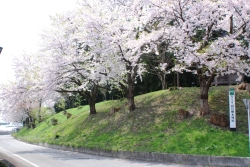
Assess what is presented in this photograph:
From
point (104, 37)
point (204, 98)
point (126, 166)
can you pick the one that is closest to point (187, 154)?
point (126, 166)

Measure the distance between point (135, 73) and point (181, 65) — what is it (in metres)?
5.84

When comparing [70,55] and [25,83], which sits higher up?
→ [70,55]

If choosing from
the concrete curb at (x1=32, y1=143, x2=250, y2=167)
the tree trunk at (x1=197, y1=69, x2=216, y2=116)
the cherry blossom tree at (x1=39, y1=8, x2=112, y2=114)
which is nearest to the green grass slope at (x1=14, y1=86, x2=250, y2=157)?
the concrete curb at (x1=32, y1=143, x2=250, y2=167)

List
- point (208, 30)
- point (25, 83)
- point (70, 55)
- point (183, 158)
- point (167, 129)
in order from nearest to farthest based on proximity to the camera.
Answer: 1. point (183, 158)
2. point (208, 30)
3. point (167, 129)
4. point (70, 55)
5. point (25, 83)

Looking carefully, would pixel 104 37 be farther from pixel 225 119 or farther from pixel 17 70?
pixel 17 70

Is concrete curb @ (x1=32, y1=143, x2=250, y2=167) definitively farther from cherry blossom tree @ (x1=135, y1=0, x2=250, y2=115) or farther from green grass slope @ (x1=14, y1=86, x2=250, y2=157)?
cherry blossom tree @ (x1=135, y1=0, x2=250, y2=115)

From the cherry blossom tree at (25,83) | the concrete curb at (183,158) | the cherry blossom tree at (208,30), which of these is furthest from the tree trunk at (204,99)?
the cherry blossom tree at (25,83)

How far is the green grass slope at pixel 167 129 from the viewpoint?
34.3 feet

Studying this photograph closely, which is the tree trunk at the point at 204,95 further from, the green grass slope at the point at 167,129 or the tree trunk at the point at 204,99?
the green grass slope at the point at 167,129

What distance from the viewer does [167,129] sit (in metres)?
13.2

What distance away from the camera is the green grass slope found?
1047 cm

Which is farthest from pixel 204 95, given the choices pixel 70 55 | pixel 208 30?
pixel 70 55

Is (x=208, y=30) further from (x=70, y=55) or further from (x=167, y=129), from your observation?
(x=70, y=55)

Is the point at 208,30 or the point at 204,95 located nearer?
the point at 208,30
